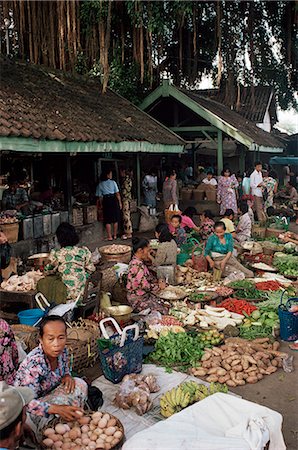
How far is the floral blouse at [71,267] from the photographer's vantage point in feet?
20.4

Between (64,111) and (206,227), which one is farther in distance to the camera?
(206,227)

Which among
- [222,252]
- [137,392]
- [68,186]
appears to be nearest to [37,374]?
[137,392]

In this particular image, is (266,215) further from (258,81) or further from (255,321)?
(258,81)

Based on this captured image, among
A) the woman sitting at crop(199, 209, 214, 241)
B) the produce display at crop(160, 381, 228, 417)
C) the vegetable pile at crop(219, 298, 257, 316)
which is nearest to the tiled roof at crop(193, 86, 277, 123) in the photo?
the woman sitting at crop(199, 209, 214, 241)

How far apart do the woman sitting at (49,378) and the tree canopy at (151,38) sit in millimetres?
10012

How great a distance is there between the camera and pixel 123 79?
647 inches

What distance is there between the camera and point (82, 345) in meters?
5.18

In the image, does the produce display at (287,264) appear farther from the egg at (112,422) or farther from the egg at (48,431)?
the egg at (48,431)

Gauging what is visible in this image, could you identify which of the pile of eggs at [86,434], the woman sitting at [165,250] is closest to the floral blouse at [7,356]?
the pile of eggs at [86,434]

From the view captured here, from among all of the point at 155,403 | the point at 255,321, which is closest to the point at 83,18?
the point at 255,321

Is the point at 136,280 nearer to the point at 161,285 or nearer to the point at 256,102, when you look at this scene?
the point at 161,285

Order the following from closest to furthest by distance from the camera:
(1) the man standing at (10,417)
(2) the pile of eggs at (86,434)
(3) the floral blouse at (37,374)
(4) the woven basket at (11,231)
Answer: (1) the man standing at (10,417), (2) the pile of eggs at (86,434), (3) the floral blouse at (37,374), (4) the woven basket at (11,231)

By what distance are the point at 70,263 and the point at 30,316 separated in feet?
2.80

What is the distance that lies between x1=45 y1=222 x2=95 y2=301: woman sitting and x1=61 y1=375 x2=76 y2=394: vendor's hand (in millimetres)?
2283
